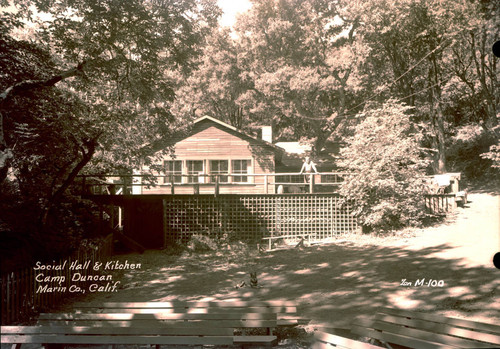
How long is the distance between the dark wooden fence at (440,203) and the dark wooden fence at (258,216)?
11.4 feet

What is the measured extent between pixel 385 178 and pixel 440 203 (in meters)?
4.28

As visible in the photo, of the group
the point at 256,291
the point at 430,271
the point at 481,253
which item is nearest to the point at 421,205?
the point at 481,253

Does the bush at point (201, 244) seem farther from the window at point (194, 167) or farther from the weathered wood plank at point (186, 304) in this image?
the window at point (194, 167)

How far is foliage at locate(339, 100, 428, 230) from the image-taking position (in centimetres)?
1534

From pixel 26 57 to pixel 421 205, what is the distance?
47.8ft

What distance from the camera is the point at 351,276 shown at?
10281mm

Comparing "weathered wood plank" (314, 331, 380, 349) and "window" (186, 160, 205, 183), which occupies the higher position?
"window" (186, 160, 205, 183)

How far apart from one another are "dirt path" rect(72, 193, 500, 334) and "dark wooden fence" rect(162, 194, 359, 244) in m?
1.72

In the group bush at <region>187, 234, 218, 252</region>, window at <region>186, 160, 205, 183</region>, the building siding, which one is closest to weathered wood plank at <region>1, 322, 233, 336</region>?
bush at <region>187, 234, 218, 252</region>

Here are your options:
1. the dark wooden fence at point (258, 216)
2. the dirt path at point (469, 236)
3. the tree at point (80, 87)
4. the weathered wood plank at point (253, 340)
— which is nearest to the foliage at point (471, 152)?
the dirt path at point (469, 236)

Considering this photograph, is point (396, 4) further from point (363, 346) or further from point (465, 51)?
point (363, 346)

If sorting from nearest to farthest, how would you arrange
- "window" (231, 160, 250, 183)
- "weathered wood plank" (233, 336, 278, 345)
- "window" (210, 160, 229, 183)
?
"weathered wood plank" (233, 336, 278, 345)
"window" (231, 160, 250, 183)
"window" (210, 160, 229, 183)

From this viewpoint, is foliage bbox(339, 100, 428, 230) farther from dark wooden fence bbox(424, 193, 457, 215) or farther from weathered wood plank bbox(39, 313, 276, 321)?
weathered wood plank bbox(39, 313, 276, 321)

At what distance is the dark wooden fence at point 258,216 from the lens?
16.9 metres
